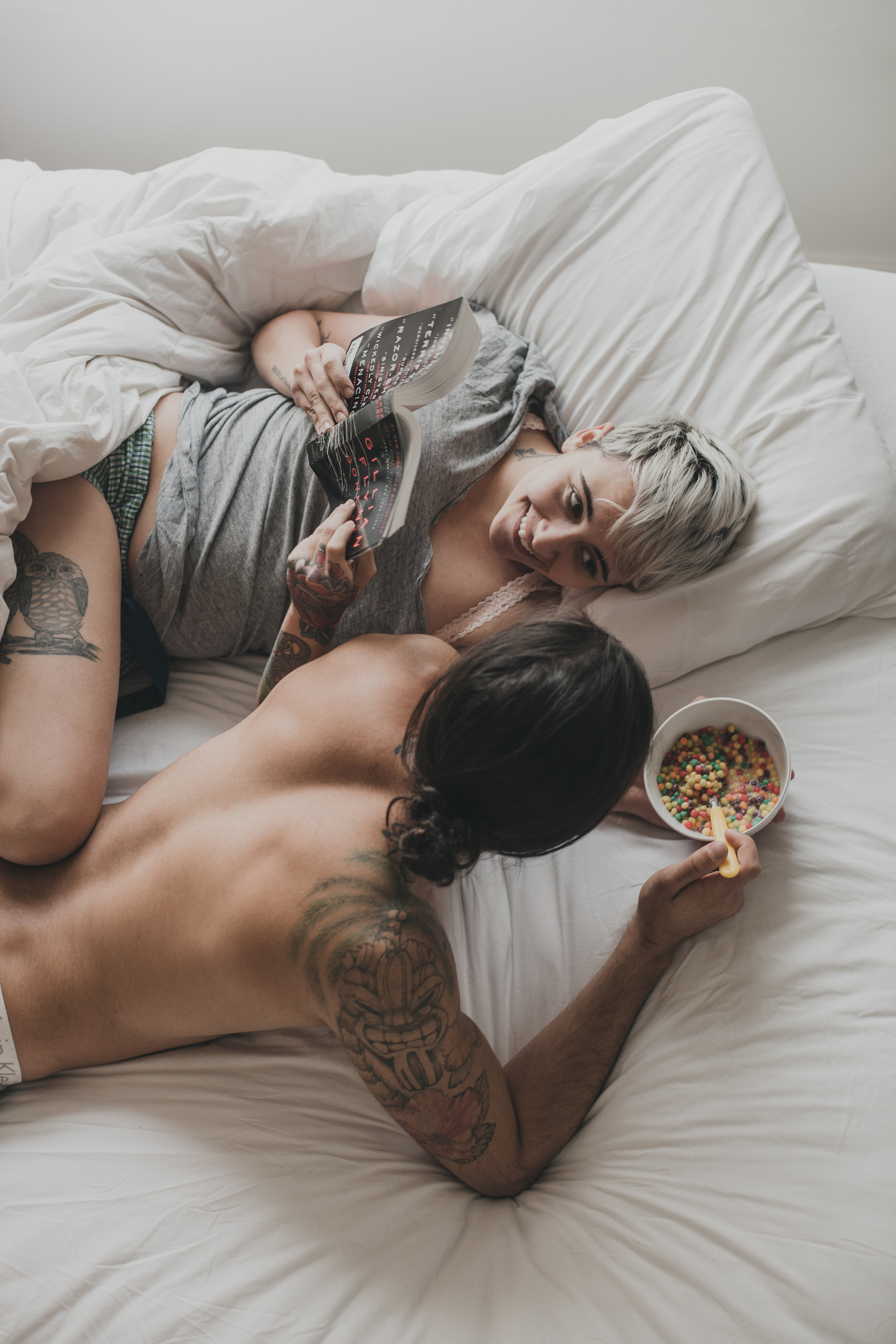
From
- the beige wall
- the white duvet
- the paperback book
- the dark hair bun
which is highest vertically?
the beige wall

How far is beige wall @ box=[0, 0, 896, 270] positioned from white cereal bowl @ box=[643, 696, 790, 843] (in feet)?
4.48

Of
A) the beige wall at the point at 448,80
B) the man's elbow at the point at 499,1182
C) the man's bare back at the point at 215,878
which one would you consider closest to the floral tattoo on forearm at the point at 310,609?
the man's bare back at the point at 215,878

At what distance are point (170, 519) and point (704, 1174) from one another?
1.07 m

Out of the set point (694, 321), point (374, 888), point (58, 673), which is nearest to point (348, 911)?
point (374, 888)

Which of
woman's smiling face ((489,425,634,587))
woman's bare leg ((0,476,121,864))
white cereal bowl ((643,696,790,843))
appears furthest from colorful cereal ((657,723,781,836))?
woman's bare leg ((0,476,121,864))

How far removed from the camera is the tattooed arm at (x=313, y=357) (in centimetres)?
121

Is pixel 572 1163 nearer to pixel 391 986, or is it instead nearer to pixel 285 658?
pixel 391 986

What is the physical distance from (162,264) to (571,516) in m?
Result: 0.79

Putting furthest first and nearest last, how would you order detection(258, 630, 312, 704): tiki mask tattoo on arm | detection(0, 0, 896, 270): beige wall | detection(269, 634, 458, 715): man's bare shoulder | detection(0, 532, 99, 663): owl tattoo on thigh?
detection(0, 0, 896, 270): beige wall, detection(258, 630, 312, 704): tiki mask tattoo on arm, detection(0, 532, 99, 663): owl tattoo on thigh, detection(269, 634, 458, 715): man's bare shoulder

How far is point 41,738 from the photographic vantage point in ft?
3.21

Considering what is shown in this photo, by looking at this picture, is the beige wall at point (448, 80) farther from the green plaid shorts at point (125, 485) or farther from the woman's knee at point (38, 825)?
the woman's knee at point (38, 825)

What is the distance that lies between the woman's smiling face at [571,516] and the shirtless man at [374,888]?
25 cm

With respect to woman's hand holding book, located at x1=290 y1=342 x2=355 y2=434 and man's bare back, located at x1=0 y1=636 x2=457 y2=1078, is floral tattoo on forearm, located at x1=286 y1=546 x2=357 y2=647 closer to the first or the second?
man's bare back, located at x1=0 y1=636 x2=457 y2=1078

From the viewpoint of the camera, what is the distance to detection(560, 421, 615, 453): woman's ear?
118 cm
